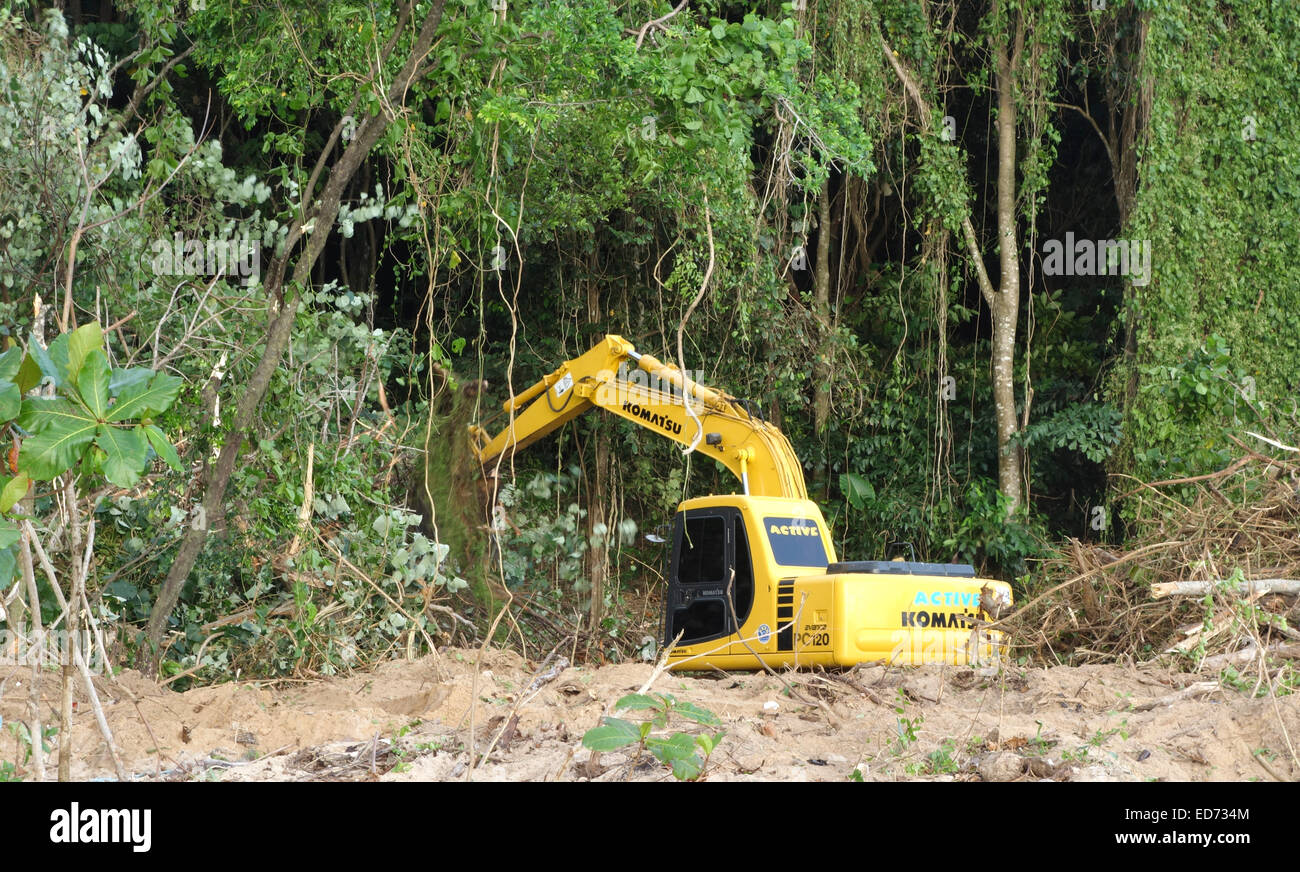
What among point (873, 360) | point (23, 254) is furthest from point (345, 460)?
Result: point (873, 360)

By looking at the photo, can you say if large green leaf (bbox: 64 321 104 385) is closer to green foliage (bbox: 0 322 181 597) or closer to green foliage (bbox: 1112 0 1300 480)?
green foliage (bbox: 0 322 181 597)

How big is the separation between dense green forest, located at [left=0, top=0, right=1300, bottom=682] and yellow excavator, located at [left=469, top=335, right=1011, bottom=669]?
1.17 m

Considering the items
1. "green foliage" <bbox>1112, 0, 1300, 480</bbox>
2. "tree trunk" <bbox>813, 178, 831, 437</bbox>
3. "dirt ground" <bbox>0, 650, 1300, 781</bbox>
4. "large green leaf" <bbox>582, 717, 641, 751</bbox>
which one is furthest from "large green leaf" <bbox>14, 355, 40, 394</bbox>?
"green foliage" <bbox>1112, 0, 1300, 480</bbox>

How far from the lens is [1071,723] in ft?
17.2

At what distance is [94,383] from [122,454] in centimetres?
21

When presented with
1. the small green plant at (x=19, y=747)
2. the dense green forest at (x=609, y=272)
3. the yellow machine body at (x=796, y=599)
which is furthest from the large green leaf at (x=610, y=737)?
the yellow machine body at (x=796, y=599)

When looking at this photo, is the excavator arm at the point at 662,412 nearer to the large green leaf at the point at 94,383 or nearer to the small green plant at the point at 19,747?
the small green plant at the point at 19,747

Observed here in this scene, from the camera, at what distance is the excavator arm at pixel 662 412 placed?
8.32m

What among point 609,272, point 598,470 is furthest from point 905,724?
point 609,272

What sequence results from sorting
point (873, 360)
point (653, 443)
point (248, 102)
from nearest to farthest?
1. point (248, 102)
2. point (653, 443)
3. point (873, 360)

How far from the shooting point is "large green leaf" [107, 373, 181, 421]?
132 inches

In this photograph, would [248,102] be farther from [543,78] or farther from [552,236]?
[552,236]

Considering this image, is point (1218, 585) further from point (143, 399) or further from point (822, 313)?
point (822, 313)

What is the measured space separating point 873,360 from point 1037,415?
1954 millimetres
